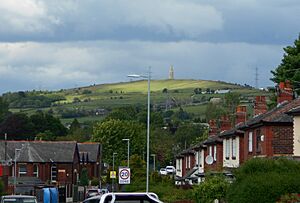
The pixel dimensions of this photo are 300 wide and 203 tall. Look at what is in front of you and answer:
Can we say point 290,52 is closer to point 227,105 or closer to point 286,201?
point 286,201

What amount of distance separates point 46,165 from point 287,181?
261 feet

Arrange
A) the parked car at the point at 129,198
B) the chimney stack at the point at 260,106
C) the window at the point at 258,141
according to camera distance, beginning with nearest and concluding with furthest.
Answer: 1. the parked car at the point at 129,198
2. the window at the point at 258,141
3. the chimney stack at the point at 260,106

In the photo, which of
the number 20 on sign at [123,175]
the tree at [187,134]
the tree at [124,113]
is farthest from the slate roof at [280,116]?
the tree at [124,113]

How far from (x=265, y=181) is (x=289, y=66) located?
44395 mm

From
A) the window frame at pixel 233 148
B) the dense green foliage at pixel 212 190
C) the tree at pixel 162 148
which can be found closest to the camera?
the dense green foliage at pixel 212 190

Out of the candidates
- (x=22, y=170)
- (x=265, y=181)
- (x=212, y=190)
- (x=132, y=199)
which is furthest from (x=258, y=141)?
(x=22, y=170)

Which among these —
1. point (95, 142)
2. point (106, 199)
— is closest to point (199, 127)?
point (95, 142)

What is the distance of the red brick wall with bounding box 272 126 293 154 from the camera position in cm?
4653

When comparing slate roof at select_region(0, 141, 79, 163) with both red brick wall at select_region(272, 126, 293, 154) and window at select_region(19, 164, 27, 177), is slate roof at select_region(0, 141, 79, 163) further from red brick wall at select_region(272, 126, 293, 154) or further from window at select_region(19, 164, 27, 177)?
red brick wall at select_region(272, 126, 293, 154)

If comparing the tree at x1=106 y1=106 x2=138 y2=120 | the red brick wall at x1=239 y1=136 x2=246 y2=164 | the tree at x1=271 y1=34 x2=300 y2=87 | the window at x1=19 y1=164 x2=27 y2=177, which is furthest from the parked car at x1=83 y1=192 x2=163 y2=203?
the tree at x1=106 y1=106 x2=138 y2=120

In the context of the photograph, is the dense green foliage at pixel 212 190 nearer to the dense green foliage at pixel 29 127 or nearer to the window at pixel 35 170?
the window at pixel 35 170

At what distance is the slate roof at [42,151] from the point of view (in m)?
110

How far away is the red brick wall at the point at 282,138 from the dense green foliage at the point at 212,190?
3671 mm

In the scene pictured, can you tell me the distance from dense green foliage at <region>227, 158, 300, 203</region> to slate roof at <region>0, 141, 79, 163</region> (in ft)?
248
